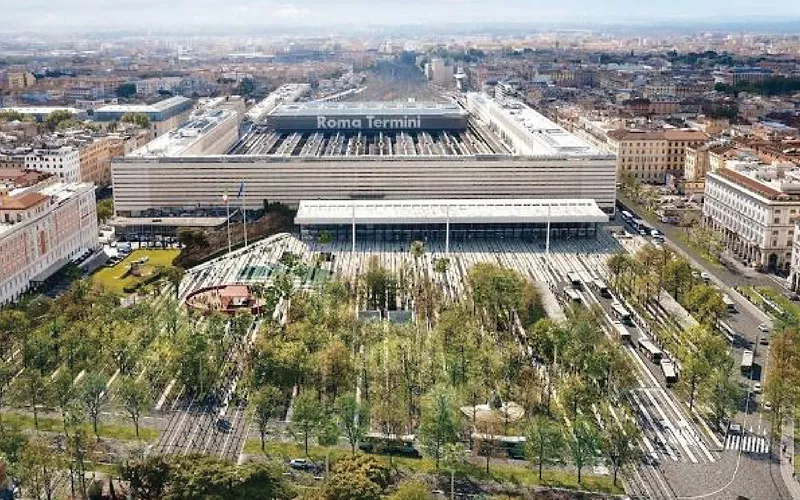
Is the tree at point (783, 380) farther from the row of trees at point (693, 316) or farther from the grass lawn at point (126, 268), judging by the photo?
the grass lawn at point (126, 268)

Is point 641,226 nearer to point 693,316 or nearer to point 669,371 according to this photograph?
point 693,316

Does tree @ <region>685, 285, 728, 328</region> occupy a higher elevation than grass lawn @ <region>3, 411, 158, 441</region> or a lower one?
higher

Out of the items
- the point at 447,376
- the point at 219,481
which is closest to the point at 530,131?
the point at 447,376

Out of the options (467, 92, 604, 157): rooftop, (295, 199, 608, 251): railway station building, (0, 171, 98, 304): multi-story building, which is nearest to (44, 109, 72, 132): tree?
(0, 171, 98, 304): multi-story building

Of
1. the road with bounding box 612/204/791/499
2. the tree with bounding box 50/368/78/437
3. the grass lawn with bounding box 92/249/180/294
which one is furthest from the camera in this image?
the grass lawn with bounding box 92/249/180/294

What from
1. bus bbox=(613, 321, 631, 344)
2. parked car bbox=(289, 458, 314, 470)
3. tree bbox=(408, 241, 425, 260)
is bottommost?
parked car bbox=(289, 458, 314, 470)

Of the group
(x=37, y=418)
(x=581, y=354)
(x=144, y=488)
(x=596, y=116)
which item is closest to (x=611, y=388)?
(x=581, y=354)

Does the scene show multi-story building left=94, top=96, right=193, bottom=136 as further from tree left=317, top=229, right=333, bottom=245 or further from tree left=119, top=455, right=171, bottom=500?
tree left=119, top=455, right=171, bottom=500

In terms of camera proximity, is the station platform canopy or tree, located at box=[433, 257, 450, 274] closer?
tree, located at box=[433, 257, 450, 274]

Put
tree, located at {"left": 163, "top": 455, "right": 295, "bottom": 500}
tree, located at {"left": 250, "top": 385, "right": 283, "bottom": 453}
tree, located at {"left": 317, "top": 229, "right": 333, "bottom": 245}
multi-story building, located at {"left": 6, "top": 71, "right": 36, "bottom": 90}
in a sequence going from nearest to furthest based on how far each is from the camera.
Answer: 1. tree, located at {"left": 163, "top": 455, "right": 295, "bottom": 500}
2. tree, located at {"left": 250, "top": 385, "right": 283, "bottom": 453}
3. tree, located at {"left": 317, "top": 229, "right": 333, "bottom": 245}
4. multi-story building, located at {"left": 6, "top": 71, "right": 36, "bottom": 90}
